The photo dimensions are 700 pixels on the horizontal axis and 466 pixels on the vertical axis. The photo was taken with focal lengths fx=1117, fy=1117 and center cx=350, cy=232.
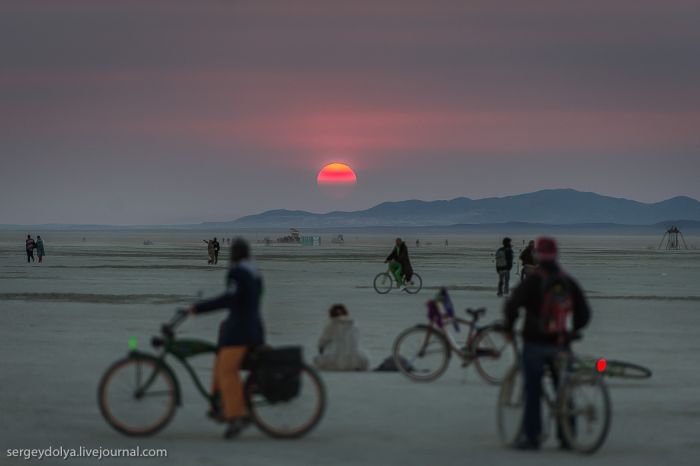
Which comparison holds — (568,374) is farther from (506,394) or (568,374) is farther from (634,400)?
(634,400)

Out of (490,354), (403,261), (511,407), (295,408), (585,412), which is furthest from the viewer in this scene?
(403,261)

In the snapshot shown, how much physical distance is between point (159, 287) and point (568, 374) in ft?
95.9

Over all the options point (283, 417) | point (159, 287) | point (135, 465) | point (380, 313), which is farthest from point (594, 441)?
point (159, 287)

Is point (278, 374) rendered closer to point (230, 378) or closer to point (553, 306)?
point (230, 378)

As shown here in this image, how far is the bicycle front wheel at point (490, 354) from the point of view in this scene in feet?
46.4

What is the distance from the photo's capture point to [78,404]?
12.4 m

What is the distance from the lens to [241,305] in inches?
392

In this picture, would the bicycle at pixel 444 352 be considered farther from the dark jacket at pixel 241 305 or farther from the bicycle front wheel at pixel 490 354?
the dark jacket at pixel 241 305

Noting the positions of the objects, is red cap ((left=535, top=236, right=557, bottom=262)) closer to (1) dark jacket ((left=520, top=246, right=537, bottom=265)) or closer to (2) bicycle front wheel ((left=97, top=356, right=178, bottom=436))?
(2) bicycle front wheel ((left=97, top=356, right=178, bottom=436))

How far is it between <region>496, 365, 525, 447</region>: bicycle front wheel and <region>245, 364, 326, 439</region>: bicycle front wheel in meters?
1.62

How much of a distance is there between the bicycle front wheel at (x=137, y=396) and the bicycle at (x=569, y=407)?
3080mm

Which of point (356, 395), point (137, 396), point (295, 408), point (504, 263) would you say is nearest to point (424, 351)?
point (356, 395)

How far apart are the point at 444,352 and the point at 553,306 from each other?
4978 millimetres

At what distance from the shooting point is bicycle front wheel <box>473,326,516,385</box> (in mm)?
14133
